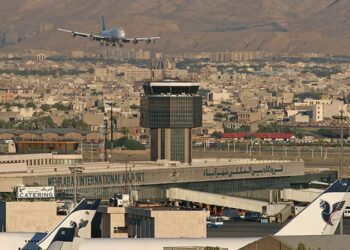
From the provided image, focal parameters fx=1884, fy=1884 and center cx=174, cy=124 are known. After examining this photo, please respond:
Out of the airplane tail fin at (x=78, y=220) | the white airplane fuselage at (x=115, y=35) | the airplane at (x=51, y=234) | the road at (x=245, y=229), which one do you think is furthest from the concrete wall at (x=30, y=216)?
the white airplane fuselage at (x=115, y=35)

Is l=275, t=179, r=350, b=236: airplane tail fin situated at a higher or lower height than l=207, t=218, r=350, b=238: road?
higher

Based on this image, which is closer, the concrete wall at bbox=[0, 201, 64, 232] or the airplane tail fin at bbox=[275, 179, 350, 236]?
the airplane tail fin at bbox=[275, 179, 350, 236]

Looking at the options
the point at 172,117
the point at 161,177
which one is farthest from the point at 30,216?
the point at 172,117

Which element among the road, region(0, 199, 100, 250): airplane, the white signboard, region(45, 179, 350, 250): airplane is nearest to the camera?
region(0, 199, 100, 250): airplane

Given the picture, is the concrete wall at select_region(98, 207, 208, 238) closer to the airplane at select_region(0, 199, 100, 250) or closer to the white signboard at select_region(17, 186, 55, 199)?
the airplane at select_region(0, 199, 100, 250)

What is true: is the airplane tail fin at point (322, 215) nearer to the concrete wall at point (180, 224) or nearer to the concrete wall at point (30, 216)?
the concrete wall at point (180, 224)

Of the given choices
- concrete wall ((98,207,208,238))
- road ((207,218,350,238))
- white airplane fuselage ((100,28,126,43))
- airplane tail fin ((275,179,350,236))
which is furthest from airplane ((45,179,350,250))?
white airplane fuselage ((100,28,126,43))

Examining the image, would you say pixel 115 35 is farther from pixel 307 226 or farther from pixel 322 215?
pixel 307 226
